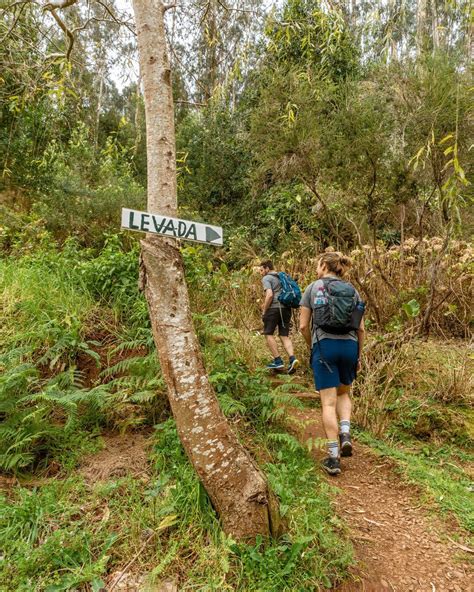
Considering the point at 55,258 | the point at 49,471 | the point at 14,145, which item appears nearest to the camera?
the point at 49,471

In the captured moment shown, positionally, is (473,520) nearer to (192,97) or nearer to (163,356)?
(163,356)

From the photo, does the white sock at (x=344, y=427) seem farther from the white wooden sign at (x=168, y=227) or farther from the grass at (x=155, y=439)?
the white wooden sign at (x=168, y=227)

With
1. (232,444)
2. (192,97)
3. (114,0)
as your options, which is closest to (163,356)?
(232,444)

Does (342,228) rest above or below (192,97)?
below

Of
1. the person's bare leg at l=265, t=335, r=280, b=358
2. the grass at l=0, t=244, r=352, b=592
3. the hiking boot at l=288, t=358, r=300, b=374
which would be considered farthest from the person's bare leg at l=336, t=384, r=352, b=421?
the person's bare leg at l=265, t=335, r=280, b=358

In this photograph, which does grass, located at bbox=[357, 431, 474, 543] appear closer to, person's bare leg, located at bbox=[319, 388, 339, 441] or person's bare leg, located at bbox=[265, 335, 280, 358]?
person's bare leg, located at bbox=[319, 388, 339, 441]

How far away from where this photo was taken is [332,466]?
322 cm

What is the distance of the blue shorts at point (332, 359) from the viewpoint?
3312 mm

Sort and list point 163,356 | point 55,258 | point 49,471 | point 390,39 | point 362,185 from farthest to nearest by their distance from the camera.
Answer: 1. point 362,185
2. point 55,258
3. point 390,39
4. point 49,471
5. point 163,356

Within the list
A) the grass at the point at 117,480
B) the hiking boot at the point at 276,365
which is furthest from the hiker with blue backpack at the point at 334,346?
the hiking boot at the point at 276,365

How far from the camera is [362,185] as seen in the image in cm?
597

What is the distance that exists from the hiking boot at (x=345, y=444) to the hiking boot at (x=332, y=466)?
0.57 feet

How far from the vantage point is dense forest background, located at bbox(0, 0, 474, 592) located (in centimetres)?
217

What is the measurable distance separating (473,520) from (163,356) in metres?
2.45
